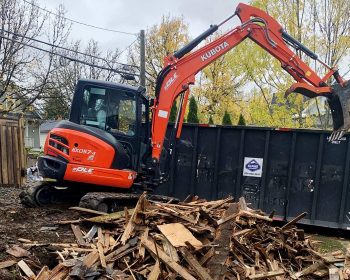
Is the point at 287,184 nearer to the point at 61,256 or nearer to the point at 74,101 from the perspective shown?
the point at 74,101

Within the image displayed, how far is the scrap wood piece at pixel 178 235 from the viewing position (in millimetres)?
4871

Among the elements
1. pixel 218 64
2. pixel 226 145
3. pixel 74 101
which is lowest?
pixel 226 145

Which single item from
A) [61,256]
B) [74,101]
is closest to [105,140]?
[74,101]

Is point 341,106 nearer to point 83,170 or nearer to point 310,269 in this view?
point 310,269

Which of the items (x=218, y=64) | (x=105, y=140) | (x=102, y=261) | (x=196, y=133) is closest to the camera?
(x=102, y=261)

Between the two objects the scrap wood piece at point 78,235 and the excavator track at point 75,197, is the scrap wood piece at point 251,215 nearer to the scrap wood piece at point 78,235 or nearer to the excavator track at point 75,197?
the excavator track at point 75,197

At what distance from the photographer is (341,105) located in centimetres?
727

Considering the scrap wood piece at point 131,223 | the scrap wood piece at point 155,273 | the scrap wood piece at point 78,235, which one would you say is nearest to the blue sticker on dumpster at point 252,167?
the scrap wood piece at point 131,223

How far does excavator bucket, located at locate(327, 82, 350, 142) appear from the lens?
721 centimetres

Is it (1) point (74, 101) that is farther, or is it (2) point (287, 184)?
(2) point (287, 184)

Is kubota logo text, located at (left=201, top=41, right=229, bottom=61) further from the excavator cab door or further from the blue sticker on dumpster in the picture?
the blue sticker on dumpster

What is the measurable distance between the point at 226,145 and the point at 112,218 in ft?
15.5

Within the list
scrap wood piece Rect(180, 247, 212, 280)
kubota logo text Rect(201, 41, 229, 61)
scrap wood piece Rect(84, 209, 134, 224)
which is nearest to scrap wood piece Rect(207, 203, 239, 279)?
scrap wood piece Rect(180, 247, 212, 280)

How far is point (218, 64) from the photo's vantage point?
2444 cm
